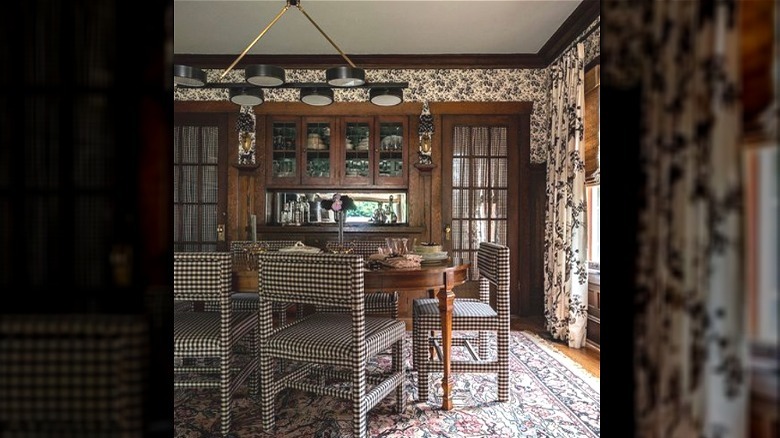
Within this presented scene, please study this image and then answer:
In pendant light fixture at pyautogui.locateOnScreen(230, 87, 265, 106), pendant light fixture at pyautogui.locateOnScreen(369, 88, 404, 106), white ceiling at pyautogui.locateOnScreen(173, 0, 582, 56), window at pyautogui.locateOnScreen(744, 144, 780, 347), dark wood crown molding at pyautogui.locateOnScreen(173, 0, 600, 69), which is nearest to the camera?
window at pyautogui.locateOnScreen(744, 144, 780, 347)

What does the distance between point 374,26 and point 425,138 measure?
1.26m

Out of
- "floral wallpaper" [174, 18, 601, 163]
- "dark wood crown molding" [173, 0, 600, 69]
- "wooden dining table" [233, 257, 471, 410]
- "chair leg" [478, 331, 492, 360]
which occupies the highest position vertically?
"dark wood crown molding" [173, 0, 600, 69]

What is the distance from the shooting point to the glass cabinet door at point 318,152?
4641 mm

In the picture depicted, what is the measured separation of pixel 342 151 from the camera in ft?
15.2

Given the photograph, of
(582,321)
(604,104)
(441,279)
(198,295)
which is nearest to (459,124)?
(582,321)

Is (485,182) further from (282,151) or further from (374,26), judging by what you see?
(282,151)

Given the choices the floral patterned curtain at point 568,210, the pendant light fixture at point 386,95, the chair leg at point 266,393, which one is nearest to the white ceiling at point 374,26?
the floral patterned curtain at point 568,210

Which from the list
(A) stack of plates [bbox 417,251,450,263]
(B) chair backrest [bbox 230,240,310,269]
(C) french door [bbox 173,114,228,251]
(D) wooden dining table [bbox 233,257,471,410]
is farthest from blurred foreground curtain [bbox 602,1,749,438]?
(C) french door [bbox 173,114,228,251]

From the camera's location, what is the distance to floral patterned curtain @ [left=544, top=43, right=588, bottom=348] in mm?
3760

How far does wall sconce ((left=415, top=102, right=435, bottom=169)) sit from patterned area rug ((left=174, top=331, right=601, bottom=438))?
244 centimetres

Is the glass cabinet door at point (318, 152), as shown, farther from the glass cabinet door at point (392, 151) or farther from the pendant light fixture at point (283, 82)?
the pendant light fixture at point (283, 82)

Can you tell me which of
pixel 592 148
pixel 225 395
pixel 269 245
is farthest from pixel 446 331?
pixel 592 148

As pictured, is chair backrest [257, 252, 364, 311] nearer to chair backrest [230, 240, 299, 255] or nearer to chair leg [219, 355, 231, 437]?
chair leg [219, 355, 231, 437]

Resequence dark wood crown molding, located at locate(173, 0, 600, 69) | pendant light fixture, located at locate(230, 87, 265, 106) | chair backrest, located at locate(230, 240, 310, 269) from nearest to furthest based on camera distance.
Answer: chair backrest, located at locate(230, 240, 310, 269) < pendant light fixture, located at locate(230, 87, 265, 106) < dark wood crown molding, located at locate(173, 0, 600, 69)
